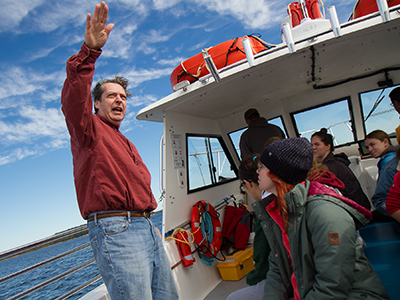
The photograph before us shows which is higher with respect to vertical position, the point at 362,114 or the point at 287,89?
the point at 287,89

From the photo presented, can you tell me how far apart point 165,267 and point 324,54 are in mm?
2802

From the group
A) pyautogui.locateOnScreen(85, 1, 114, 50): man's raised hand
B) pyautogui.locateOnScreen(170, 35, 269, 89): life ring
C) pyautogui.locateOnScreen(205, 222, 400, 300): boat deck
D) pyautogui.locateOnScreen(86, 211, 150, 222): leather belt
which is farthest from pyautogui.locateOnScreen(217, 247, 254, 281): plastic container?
pyautogui.locateOnScreen(85, 1, 114, 50): man's raised hand

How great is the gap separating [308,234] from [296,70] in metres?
2.63

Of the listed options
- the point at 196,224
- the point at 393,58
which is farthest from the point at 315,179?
the point at 393,58

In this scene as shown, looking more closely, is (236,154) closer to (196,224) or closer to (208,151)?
(208,151)

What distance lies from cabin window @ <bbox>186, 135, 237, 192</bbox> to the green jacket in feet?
8.57

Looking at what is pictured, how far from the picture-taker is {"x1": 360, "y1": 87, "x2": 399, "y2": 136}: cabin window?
4500 millimetres

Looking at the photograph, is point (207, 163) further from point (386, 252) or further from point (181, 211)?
point (386, 252)

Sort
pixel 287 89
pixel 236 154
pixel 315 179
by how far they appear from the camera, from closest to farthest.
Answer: pixel 315 179 → pixel 287 89 → pixel 236 154

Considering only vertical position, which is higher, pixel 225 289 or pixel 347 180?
pixel 347 180

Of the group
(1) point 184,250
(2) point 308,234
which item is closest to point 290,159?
(2) point 308,234

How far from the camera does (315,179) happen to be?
1.66 meters

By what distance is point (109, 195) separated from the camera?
1.56 meters

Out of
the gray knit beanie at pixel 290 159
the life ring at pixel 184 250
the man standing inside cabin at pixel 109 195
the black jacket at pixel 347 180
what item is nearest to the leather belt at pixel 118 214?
the man standing inside cabin at pixel 109 195
